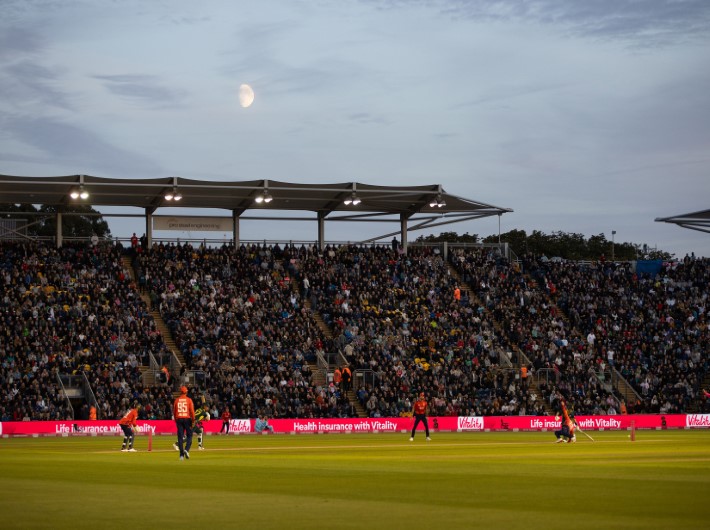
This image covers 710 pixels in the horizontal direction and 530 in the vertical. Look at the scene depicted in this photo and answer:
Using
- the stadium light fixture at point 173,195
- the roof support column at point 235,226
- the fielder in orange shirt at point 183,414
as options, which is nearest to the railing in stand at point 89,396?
the stadium light fixture at point 173,195

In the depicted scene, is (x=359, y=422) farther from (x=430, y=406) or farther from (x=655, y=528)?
(x=655, y=528)

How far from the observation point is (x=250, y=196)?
244 ft

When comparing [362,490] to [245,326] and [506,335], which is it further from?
[506,335]

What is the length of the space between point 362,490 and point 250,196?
5513 centimetres

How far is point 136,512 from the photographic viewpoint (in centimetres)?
1641

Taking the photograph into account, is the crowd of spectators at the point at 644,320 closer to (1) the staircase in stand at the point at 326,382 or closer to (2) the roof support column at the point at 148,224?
(1) the staircase in stand at the point at 326,382

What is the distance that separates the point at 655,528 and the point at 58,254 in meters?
61.2

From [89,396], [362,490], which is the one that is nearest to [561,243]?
[89,396]

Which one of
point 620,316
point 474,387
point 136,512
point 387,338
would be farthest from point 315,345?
point 136,512

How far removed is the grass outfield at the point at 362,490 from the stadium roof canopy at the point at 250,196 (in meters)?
37.5

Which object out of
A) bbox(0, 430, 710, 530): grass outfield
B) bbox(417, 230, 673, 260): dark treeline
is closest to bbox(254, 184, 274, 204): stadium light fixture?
bbox(0, 430, 710, 530): grass outfield

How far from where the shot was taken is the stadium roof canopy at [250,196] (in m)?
69.8

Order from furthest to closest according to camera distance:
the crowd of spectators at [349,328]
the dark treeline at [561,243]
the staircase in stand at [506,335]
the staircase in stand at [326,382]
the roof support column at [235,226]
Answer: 1. the dark treeline at [561,243]
2. the roof support column at [235,226]
3. the staircase in stand at [506,335]
4. the staircase in stand at [326,382]
5. the crowd of spectators at [349,328]

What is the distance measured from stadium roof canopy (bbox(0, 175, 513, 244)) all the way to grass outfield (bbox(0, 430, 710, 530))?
3751 cm
